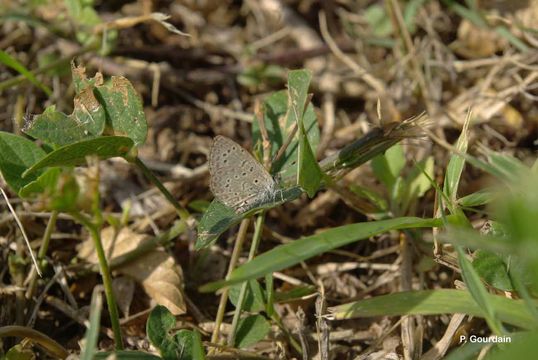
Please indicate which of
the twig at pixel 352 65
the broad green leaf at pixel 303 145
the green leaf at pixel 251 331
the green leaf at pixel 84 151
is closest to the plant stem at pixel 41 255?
the green leaf at pixel 84 151

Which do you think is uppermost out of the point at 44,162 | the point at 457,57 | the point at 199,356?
the point at 44,162

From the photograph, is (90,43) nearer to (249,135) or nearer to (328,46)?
(249,135)

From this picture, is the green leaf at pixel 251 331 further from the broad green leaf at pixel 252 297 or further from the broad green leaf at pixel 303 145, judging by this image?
the broad green leaf at pixel 303 145

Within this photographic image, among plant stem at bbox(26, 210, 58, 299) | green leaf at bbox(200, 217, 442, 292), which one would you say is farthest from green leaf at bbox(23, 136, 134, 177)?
green leaf at bbox(200, 217, 442, 292)

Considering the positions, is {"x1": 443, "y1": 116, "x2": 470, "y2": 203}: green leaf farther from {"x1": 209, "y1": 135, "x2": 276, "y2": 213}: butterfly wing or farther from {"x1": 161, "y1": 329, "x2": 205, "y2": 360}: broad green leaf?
{"x1": 161, "y1": 329, "x2": 205, "y2": 360}: broad green leaf

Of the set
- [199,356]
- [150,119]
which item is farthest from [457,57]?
[199,356]
